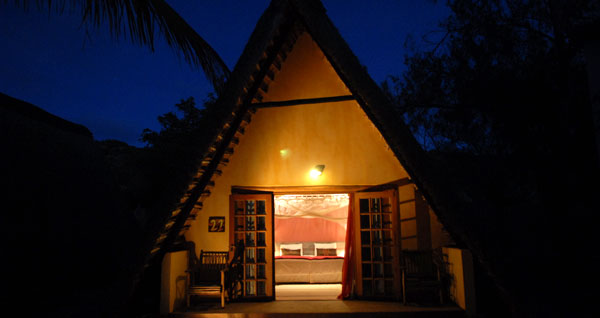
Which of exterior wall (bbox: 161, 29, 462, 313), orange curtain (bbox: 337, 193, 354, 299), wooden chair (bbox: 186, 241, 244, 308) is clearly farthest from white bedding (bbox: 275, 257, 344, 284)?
exterior wall (bbox: 161, 29, 462, 313)

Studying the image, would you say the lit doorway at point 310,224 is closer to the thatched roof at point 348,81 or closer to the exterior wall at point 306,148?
the exterior wall at point 306,148

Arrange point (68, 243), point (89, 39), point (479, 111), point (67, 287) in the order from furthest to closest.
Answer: point (68, 243)
point (67, 287)
point (479, 111)
point (89, 39)

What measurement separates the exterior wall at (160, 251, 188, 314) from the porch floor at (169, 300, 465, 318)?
0.67ft

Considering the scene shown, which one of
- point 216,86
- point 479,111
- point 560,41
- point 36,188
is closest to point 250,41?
point 216,86

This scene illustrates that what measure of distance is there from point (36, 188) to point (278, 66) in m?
6.88

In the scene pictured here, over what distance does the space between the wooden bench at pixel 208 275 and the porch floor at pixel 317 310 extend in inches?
9.9

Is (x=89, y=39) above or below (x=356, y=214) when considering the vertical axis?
above

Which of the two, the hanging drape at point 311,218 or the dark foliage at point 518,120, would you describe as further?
the hanging drape at point 311,218

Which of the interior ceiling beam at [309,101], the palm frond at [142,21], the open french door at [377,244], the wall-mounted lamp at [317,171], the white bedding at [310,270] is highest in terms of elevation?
the interior ceiling beam at [309,101]

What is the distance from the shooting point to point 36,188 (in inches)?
332

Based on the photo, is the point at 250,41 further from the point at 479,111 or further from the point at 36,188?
the point at 36,188

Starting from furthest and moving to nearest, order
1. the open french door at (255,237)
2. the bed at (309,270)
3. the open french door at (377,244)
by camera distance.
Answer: the bed at (309,270), the open french door at (255,237), the open french door at (377,244)

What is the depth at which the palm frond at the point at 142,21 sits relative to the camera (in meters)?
1.89

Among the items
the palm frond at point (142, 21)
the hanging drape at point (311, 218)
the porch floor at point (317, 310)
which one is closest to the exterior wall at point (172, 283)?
the porch floor at point (317, 310)
